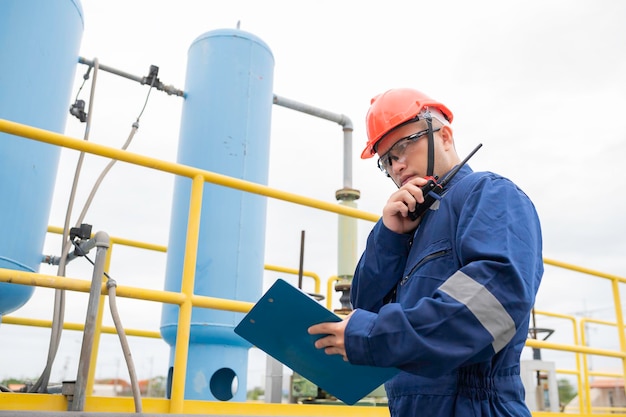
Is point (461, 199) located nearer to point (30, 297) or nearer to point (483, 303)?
point (483, 303)

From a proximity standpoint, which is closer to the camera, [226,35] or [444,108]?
[444,108]

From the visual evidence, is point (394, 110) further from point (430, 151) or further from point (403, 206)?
point (403, 206)

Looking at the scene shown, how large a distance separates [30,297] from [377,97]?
1.85 m

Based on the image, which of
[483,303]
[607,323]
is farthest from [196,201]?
[607,323]

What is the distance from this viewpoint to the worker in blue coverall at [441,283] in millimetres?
1004

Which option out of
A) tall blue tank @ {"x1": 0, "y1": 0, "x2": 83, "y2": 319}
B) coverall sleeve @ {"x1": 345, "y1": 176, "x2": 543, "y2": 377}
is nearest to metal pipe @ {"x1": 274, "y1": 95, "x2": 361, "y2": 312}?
tall blue tank @ {"x1": 0, "y1": 0, "x2": 83, "y2": 319}

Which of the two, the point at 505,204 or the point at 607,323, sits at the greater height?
the point at 607,323

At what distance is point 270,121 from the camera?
3816 millimetres

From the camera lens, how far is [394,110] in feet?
4.83

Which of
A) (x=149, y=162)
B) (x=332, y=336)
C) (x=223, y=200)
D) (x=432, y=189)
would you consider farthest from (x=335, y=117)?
(x=332, y=336)

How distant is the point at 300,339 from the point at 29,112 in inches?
77.6

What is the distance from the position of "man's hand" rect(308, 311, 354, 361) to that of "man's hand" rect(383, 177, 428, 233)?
37 cm

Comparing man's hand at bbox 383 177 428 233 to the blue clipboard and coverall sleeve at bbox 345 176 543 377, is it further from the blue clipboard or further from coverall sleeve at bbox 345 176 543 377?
the blue clipboard

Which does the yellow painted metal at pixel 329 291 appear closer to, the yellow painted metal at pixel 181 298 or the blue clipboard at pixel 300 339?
the yellow painted metal at pixel 181 298
